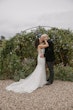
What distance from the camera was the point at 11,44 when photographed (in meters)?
13.2

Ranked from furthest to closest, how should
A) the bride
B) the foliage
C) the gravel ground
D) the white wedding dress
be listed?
the foliage < the bride < the white wedding dress < the gravel ground

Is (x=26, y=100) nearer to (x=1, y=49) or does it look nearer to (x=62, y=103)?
(x=62, y=103)

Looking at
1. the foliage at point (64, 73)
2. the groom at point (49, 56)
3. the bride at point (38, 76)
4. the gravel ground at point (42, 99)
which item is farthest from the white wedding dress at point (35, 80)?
the foliage at point (64, 73)

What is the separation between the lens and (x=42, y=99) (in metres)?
9.43

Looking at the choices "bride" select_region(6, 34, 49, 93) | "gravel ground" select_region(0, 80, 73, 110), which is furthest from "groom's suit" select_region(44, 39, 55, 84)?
"gravel ground" select_region(0, 80, 73, 110)

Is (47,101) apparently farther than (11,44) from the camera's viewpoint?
No

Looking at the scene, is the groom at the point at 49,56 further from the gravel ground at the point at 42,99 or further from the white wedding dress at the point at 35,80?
the gravel ground at the point at 42,99

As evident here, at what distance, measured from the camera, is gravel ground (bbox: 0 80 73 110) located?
28.7 ft

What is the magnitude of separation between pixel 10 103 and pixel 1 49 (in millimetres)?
4235

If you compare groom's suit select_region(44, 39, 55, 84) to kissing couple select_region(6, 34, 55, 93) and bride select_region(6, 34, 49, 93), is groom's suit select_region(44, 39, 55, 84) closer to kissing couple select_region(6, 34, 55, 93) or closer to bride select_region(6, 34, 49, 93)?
kissing couple select_region(6, 34, 55, 93)

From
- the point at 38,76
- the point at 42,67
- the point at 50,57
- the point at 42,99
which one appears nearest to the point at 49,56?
the point at 50,57

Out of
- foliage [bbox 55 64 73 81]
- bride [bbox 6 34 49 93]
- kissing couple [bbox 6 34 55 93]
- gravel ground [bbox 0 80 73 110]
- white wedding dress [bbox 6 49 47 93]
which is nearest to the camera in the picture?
gravel ground [bbox 0 80 73 110]

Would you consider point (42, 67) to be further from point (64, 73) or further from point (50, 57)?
point (64, 73)

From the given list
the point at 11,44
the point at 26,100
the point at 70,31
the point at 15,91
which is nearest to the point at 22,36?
the point at 11,44
